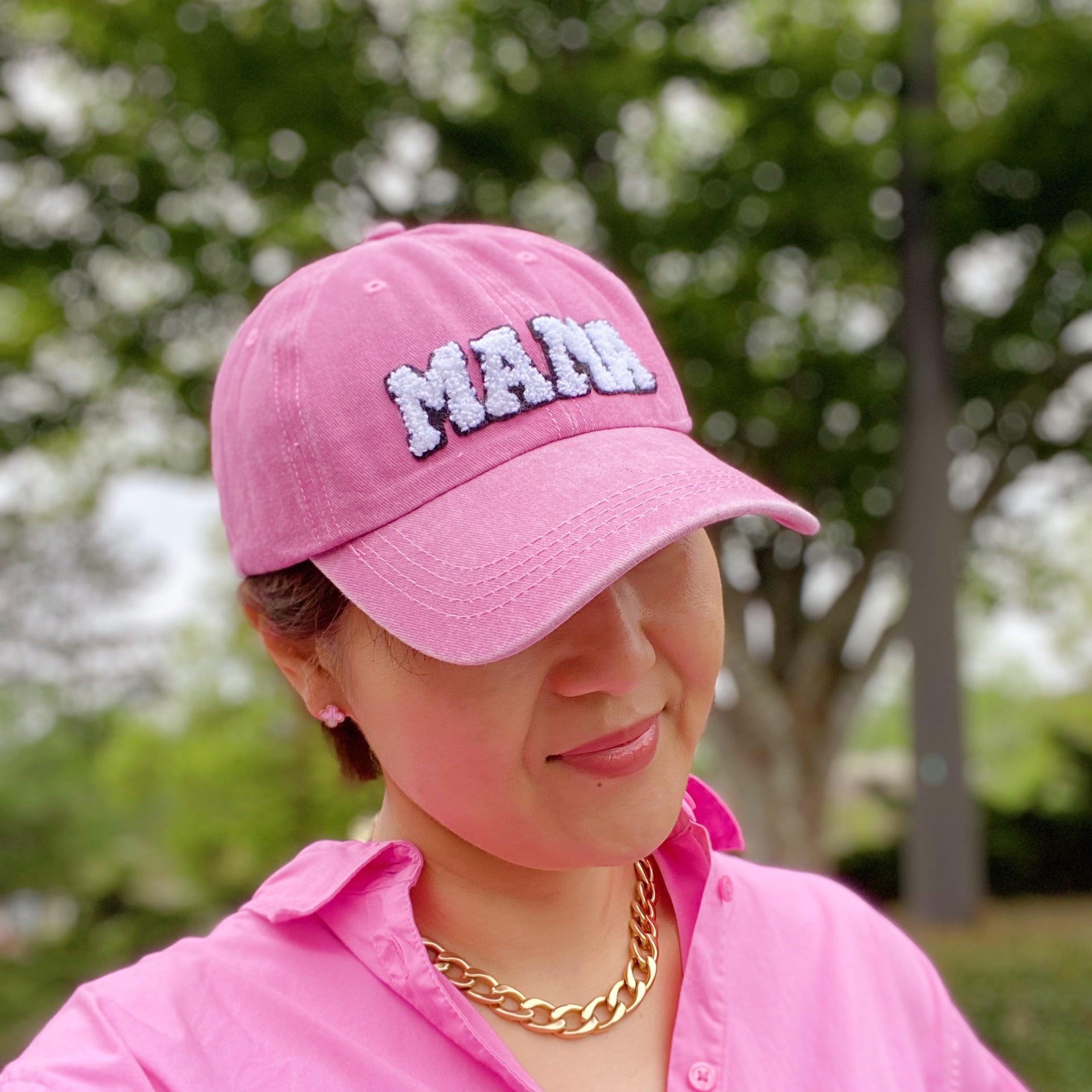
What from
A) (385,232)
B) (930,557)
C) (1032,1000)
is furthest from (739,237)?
(385,232)

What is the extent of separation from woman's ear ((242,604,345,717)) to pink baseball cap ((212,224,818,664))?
70mm

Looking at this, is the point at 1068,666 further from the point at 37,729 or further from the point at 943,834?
the point at 37,729

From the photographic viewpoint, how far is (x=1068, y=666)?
18.0 m

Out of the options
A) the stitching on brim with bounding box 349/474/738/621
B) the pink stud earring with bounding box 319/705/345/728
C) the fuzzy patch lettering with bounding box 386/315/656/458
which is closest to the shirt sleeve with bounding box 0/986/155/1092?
Answer: the pink stud earring with bounding box 319/705/345/728

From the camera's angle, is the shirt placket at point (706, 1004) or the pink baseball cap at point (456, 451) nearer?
the pink baseball cap at point (456, 451)

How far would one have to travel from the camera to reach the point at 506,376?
1.08 metres

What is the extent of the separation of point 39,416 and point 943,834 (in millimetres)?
7317

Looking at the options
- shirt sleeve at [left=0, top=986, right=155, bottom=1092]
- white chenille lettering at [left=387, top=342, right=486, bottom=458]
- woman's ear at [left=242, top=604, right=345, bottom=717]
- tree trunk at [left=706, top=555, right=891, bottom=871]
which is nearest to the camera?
shirt sleeve at [left=0, top=986, right=155, bottom=1092]

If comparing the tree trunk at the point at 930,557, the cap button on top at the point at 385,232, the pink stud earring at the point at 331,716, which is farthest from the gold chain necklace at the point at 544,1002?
the tree trunk at the point at 930,557

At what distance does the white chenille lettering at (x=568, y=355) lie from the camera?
1098 millimetres

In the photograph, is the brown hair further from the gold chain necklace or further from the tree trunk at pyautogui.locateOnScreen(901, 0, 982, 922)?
the tree trunk at pyautogui.locateOnScreen(901, 0, 982, 922)

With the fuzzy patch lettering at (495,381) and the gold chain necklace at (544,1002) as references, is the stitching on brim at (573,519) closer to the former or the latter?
the fuzzy patch lettering at (495,381)

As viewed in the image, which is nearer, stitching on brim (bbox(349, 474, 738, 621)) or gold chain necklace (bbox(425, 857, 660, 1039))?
stitching on brim (bbox(349, 474, 738, 621))

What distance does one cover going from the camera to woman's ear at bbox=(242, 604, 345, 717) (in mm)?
1176
